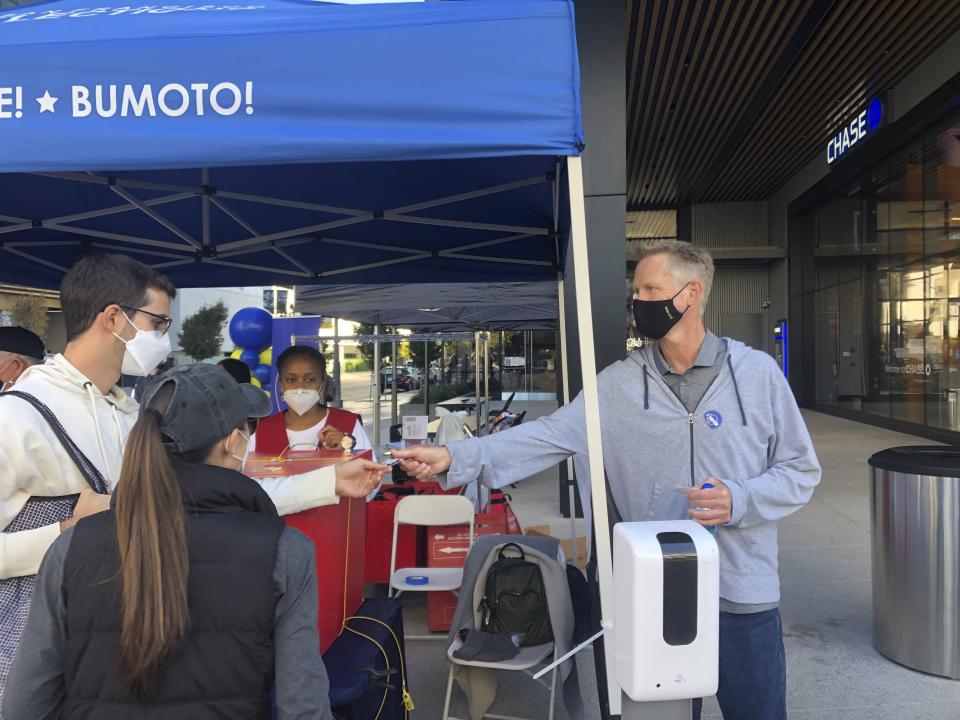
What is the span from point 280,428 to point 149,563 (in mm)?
2795

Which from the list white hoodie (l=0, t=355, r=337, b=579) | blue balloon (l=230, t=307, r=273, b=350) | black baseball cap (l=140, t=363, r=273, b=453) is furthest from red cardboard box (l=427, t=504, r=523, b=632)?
blue balloon (l=230, t=307, r=273, b=350)

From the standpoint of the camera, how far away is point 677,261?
1965 millimetres

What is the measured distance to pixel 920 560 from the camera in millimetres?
3461

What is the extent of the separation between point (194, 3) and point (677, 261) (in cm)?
194

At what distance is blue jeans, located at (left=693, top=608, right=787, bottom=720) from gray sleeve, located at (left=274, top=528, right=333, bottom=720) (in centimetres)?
116

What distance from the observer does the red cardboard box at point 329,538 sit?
201 cm

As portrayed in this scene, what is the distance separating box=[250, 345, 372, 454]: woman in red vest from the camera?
12.5 feet

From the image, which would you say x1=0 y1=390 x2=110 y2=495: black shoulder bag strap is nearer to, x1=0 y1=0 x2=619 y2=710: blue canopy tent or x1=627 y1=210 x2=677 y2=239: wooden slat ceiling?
x1=0 y1=0 x2=619 y2=710: blue canopy tent

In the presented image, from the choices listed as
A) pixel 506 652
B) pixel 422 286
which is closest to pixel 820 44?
pixel 422 286

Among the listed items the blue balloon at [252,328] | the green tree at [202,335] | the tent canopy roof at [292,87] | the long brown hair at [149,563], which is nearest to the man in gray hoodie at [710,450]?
the tent canopy roof at [292,87]

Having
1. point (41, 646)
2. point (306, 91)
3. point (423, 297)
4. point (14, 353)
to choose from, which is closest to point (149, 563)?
point (41, 646)

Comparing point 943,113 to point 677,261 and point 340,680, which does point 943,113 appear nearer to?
point 677,261

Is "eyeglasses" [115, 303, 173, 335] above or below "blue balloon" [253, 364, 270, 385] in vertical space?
above

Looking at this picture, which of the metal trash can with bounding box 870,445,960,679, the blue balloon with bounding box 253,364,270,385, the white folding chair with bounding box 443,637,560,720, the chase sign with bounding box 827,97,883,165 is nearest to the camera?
the white folding chair with bounding box 443,637,560,720
